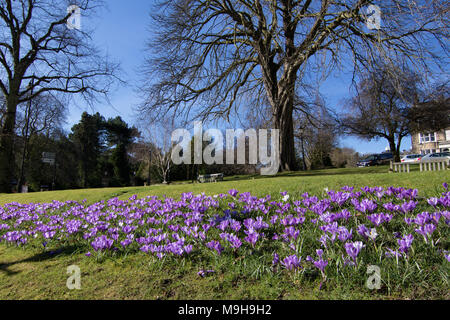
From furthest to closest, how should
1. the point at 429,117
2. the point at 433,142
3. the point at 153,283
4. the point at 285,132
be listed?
the point at 433,142 → the point at 429,117 → the point at 285,132 → the point at 153,283

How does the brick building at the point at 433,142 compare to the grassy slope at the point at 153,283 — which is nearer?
the grassy slope at the point at 153,283

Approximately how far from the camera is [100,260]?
7.96 ft

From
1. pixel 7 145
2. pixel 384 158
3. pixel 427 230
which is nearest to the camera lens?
pixel 427 230

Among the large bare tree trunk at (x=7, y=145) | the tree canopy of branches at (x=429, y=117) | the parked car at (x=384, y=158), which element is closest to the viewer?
the large bare tree trunk at (x=7, y=145)

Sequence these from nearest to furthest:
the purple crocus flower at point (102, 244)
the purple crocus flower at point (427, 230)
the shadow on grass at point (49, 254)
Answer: the purple crocus flower at point (427, 230), the purple crocus flower at point (102, 244), the shadow on grass at point (49, 254)

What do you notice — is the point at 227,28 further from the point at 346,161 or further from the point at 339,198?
the point at 346,161

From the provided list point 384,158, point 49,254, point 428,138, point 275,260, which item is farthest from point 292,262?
point 428,138

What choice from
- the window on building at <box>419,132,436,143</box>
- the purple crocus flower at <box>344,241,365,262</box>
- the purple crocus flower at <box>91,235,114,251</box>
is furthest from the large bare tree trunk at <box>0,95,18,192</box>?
the window on building at <box>419,132,436,143</box>

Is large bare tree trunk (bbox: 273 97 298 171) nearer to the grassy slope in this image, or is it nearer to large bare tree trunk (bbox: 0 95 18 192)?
the grassy slope

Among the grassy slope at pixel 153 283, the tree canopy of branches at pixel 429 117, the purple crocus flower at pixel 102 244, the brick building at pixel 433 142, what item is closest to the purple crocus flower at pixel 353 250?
the grassy slope at pixel 153 283

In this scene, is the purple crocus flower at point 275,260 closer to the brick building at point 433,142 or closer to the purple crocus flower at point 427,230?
the purple crocus flower at point 427,230

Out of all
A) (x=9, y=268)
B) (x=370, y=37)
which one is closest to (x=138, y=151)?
(x=370, y=37)

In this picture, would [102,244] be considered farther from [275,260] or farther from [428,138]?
[428,138]
